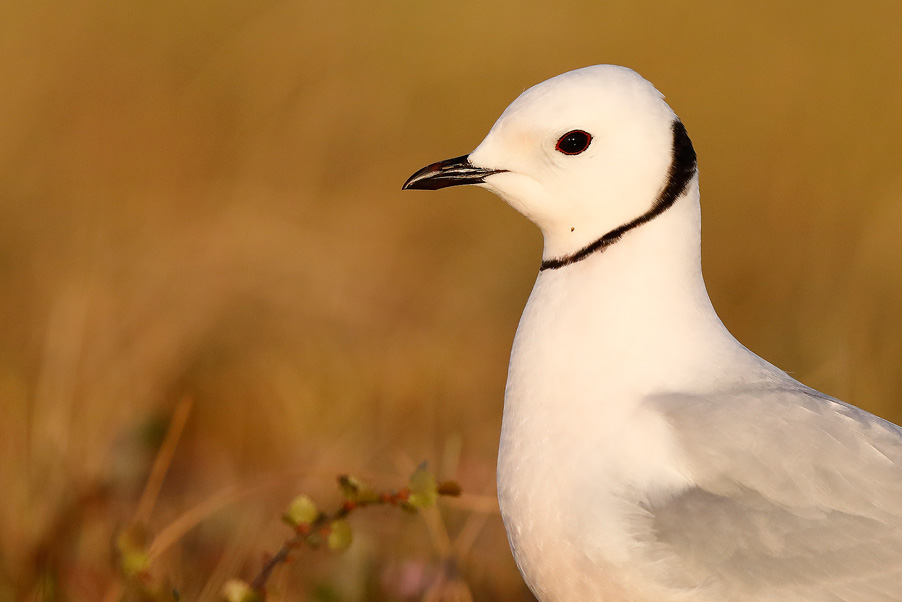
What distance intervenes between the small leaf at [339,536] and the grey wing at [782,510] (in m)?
0.58

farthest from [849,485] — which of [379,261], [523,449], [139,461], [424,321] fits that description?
[379,261]

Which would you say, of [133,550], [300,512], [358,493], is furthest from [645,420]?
[133,550]

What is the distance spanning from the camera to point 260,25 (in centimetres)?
712

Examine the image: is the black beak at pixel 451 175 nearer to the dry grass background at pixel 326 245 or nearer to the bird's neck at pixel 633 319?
the bird's neck at pixel 633 319

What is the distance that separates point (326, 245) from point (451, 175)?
2.76 meters

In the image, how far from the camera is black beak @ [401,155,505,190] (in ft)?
7.91

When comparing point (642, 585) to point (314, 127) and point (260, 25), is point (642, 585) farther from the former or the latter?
point (260, 25)

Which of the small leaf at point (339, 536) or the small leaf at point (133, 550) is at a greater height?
the small leaf at point (339, 536)

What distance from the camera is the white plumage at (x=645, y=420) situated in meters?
1.96

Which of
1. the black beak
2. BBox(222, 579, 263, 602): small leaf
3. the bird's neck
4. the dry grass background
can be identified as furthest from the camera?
the dry grass background

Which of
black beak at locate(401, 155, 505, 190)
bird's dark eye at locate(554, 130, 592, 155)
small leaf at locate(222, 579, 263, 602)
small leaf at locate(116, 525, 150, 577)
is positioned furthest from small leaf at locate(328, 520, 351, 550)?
bird's dark eye at locate(554, 130, 592, 155)

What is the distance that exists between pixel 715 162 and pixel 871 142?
1010 millimetres

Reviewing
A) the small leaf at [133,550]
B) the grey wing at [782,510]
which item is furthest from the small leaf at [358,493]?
the grey wing at [782,510]

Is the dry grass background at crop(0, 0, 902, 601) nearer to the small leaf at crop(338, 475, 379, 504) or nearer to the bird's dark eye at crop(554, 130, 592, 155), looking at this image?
the small leaf at crop(338, 475, 379, 504)
